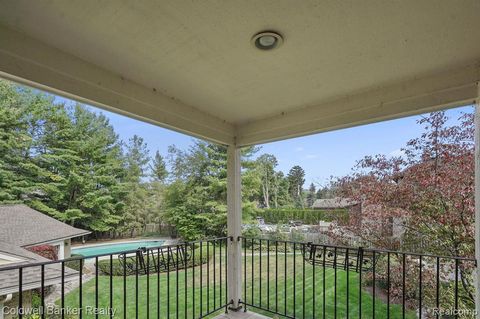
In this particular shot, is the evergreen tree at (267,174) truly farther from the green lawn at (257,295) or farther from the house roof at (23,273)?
the house roof at (23,273)

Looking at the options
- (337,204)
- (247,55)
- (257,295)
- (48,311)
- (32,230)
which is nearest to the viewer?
(247,55)

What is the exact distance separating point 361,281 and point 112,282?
2393 millimetres

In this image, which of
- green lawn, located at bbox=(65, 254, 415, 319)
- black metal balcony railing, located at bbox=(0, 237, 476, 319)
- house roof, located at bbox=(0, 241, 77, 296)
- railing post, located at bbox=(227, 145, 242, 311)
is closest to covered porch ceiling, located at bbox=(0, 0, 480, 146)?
railing post, located at bbox=(227, 145, 242, 311)

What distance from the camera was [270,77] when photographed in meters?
2.03

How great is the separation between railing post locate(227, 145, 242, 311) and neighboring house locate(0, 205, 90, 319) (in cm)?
162

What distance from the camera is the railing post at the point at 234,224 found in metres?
3.01


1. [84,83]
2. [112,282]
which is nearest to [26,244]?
[112,282]

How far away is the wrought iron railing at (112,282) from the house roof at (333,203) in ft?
3.85

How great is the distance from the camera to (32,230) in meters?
1.83

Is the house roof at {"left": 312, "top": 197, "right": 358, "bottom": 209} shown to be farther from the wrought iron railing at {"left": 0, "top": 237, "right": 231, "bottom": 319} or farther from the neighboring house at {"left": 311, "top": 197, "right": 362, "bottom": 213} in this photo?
the wrought iron railing at {"left": 0, "top": 237, "right": 231, "bottom": 319}

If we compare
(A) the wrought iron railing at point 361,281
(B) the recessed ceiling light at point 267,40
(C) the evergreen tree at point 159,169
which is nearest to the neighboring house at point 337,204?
(A) the wrought iron railing at point 361,281

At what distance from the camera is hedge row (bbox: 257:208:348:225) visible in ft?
9.73

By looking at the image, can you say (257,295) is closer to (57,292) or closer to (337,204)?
(337,204)

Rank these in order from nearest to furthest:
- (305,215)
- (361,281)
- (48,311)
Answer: (48,311)
(361,281)
(305,215)
